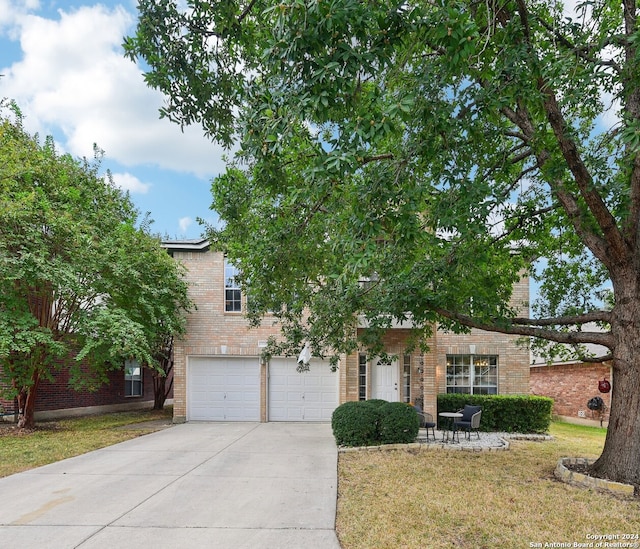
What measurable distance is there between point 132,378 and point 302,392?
9096mm

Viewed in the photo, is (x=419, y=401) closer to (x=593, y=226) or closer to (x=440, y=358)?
(x=440, y=358)

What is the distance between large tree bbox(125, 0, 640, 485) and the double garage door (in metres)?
5.29

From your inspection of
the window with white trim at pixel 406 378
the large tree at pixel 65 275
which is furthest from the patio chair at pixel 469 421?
the large tree at pixel 65 275

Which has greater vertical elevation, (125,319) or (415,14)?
(415,14)

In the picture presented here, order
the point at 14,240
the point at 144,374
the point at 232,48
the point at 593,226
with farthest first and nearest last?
the point at 144,374, the point at 14,240, the point at 593,226, the point at 232,48

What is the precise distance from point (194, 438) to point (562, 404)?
14006mm

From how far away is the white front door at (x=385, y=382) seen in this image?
14172mm

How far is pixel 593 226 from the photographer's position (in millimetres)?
7484

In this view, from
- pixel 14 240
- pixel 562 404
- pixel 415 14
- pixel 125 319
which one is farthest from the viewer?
pixel 562 404

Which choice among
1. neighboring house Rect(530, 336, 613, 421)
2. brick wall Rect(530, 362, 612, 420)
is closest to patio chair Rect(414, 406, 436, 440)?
neighboring house Rect(530, 336, 613, 421)

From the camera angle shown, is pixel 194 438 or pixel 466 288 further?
pixel 194 438

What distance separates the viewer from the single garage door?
14.8 meters

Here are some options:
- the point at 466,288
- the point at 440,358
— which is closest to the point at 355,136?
the point at 466,288

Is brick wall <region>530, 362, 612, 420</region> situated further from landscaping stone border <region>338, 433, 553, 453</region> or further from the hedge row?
the hedge row
